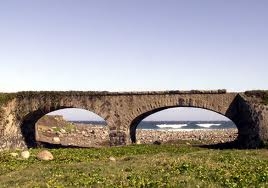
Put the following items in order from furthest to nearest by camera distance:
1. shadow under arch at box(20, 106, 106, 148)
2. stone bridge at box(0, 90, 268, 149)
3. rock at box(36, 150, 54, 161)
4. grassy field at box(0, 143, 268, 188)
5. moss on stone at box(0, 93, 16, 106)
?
shadow under arch at box(20, 106, 106, 148) → moss on stone at box(0, 93, 16, 106) → stone bridge at box(0, 90, 268, 149) → rock at box(36, 150, 54, 161) → grassy field at box(0, 143, 268, 188)

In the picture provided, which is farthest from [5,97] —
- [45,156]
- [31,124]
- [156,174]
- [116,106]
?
[156,174]

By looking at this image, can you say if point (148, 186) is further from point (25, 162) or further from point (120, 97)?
point (120, 97)

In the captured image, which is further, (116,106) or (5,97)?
(5,97)

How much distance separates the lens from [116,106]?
45.4 m

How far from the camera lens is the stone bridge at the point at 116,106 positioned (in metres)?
42.7

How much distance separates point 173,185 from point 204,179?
1.87 meters

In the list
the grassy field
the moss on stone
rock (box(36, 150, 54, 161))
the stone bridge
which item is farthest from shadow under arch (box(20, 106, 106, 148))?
the grassy field

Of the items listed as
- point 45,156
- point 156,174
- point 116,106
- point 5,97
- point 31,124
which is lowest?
point 45,156

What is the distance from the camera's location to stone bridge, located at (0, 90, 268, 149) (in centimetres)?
4272

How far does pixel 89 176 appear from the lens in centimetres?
2078

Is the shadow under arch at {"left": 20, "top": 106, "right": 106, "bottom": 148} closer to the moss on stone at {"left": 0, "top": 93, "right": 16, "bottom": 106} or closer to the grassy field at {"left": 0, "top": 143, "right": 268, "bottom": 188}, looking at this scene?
the moss on stone at {"left": 0, "top": 93, "right": 16, "bottom": 106}

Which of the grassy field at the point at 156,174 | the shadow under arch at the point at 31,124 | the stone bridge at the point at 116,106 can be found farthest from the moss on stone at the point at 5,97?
the grassy field at the point at 156,174

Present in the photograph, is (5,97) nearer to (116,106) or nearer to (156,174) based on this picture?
(116,106)

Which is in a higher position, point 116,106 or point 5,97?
point 5,97
